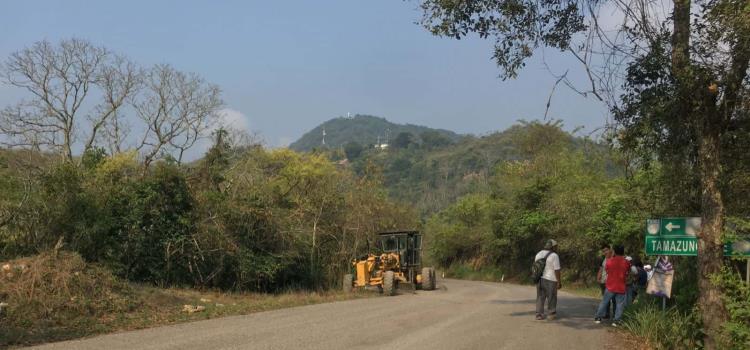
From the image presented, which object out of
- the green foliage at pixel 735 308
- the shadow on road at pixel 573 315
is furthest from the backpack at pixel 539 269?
the green foliage at pixel 735 308

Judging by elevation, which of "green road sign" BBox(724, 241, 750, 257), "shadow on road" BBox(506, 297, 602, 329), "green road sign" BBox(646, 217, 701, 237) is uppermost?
"green road sign" BBox(646, 217, 701, 237)

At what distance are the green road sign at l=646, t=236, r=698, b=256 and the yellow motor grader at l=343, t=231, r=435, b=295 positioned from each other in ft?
46.0

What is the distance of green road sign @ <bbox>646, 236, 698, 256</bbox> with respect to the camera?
9.98 m

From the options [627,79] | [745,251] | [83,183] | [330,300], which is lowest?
[330,300]

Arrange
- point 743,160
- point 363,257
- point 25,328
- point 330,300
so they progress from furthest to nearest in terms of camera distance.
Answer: point 363,257 < point 330,300 < point 25,328 < point 743,160

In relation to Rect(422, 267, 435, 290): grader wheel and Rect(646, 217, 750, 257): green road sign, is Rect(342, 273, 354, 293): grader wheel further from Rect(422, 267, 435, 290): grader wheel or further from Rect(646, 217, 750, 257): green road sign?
Rect(646, 217, 750, 257): green road sign

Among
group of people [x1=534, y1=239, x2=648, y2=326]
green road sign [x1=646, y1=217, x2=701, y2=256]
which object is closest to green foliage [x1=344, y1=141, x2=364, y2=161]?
group of people [x1=534, y1=239, x2=648, y2=326]

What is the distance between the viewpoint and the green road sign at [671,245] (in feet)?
32.7

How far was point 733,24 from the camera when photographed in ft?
27.6

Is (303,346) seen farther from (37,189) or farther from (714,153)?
(37,189)

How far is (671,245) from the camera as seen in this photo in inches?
405

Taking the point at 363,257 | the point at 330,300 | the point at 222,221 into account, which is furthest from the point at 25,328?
the point at 363,257

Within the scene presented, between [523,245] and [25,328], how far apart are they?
39.1 meters

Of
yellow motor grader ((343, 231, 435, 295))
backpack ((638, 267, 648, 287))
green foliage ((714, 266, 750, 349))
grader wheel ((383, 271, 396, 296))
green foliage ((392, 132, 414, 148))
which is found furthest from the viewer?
green foliage ((392, 132, 414, 148))
